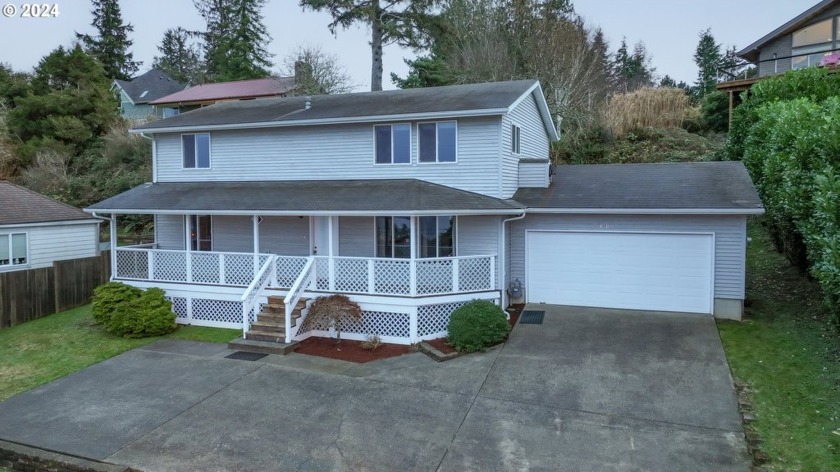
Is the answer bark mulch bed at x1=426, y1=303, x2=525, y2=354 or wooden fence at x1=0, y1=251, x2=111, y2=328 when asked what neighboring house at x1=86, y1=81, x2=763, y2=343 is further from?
wooden fence at x1=0, y1=251, x2=111, y2=328

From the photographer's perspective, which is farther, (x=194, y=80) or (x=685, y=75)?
(x=194, y=80)

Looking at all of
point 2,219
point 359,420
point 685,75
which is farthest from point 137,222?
point 685,75

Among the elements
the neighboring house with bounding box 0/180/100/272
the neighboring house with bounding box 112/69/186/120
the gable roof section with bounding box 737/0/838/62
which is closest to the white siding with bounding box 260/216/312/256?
the neighboring house with bounding box 0/180/100/272

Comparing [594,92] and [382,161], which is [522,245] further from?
[594,92]

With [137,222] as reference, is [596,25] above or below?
above

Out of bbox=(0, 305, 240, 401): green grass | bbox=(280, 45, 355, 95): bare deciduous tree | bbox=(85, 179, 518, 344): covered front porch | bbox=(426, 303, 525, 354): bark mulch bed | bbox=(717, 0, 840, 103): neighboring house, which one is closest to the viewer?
bbox=(0, 305, 240, 401): green grass

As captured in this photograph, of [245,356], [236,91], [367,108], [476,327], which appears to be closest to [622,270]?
[476,327]

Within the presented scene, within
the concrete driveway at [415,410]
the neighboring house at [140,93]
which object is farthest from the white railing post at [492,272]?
the neighboring house at [140,93]

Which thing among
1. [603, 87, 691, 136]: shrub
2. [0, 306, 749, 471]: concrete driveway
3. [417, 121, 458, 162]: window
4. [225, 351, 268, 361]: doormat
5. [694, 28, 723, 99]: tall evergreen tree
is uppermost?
[694, 28, 723, 99]: tall evergreen tree
